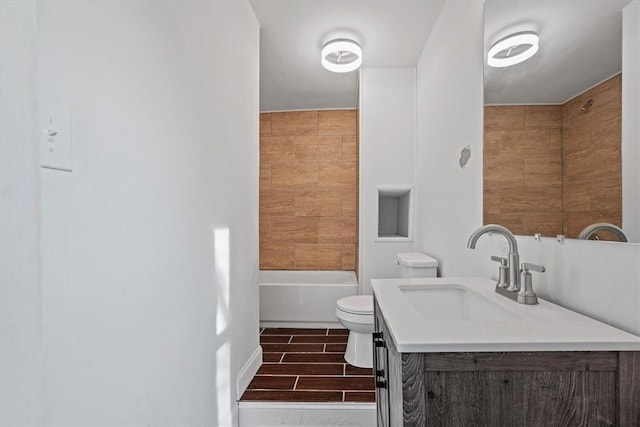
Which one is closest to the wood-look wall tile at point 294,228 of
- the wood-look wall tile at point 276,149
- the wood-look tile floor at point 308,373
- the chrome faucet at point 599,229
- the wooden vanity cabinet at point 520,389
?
the wood-look wall tile at point 276,149

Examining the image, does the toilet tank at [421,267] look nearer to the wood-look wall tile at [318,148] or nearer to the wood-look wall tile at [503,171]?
the wood-look wall tile at [503,171]

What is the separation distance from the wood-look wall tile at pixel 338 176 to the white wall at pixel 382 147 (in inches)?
40.0

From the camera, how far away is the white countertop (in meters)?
0.77

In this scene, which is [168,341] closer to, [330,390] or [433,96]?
[330,390]

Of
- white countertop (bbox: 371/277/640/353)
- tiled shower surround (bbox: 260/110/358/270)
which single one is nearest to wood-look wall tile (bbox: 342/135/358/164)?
tiled shower surround (bbox: 260/110/358/270)

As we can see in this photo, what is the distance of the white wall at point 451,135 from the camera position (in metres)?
1.70

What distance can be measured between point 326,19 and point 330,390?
238 cm

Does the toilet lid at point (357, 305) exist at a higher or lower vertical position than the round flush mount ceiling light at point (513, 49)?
lower

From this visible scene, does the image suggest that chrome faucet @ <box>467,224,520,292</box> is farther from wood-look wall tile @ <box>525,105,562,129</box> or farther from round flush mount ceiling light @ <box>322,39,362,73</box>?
round flush mount ceiling light @ <box>322,39,362,73</box>

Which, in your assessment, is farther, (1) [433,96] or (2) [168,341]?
(1) [433,96]

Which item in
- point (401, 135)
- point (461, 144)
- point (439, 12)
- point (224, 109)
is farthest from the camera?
point (401, 135)

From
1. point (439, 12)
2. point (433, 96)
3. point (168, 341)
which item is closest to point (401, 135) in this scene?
point (433, 96)

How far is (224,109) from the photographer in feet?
5.60

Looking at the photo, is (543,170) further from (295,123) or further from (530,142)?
(295,123)
